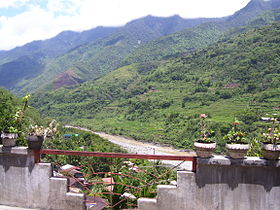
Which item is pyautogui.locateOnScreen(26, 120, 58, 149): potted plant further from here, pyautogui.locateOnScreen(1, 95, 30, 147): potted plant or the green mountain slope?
the green mountain slope

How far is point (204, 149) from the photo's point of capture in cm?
339

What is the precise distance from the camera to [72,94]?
10488cm

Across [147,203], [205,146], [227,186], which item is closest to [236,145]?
[205,146]

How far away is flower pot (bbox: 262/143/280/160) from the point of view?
3.27m

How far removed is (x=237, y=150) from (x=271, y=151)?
0.39 metres

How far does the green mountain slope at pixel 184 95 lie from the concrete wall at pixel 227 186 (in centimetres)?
4264

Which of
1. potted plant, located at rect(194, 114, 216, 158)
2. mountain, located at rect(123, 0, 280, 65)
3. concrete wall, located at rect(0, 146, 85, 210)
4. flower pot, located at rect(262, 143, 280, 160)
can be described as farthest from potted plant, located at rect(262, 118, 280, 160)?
mountain, located at rect(123, 0, 280, 65)

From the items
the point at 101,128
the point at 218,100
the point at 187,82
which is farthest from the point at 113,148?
the point at 187,82

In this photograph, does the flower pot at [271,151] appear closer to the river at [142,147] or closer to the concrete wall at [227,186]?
the concrete wall at [227,186]

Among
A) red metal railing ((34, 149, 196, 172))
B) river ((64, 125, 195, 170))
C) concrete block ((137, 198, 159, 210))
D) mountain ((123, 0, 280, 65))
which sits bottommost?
river ((64, 125, 195, 170))

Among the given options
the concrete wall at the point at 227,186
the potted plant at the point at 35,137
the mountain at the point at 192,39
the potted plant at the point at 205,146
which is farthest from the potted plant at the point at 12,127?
the mountain at the point at 192,39

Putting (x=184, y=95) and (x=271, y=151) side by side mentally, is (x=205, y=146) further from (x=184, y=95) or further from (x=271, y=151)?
(x=184, y=95)

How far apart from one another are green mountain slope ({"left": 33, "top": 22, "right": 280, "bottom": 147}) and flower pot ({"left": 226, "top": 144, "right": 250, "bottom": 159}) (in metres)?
42.8

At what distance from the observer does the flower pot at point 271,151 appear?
327 cm
